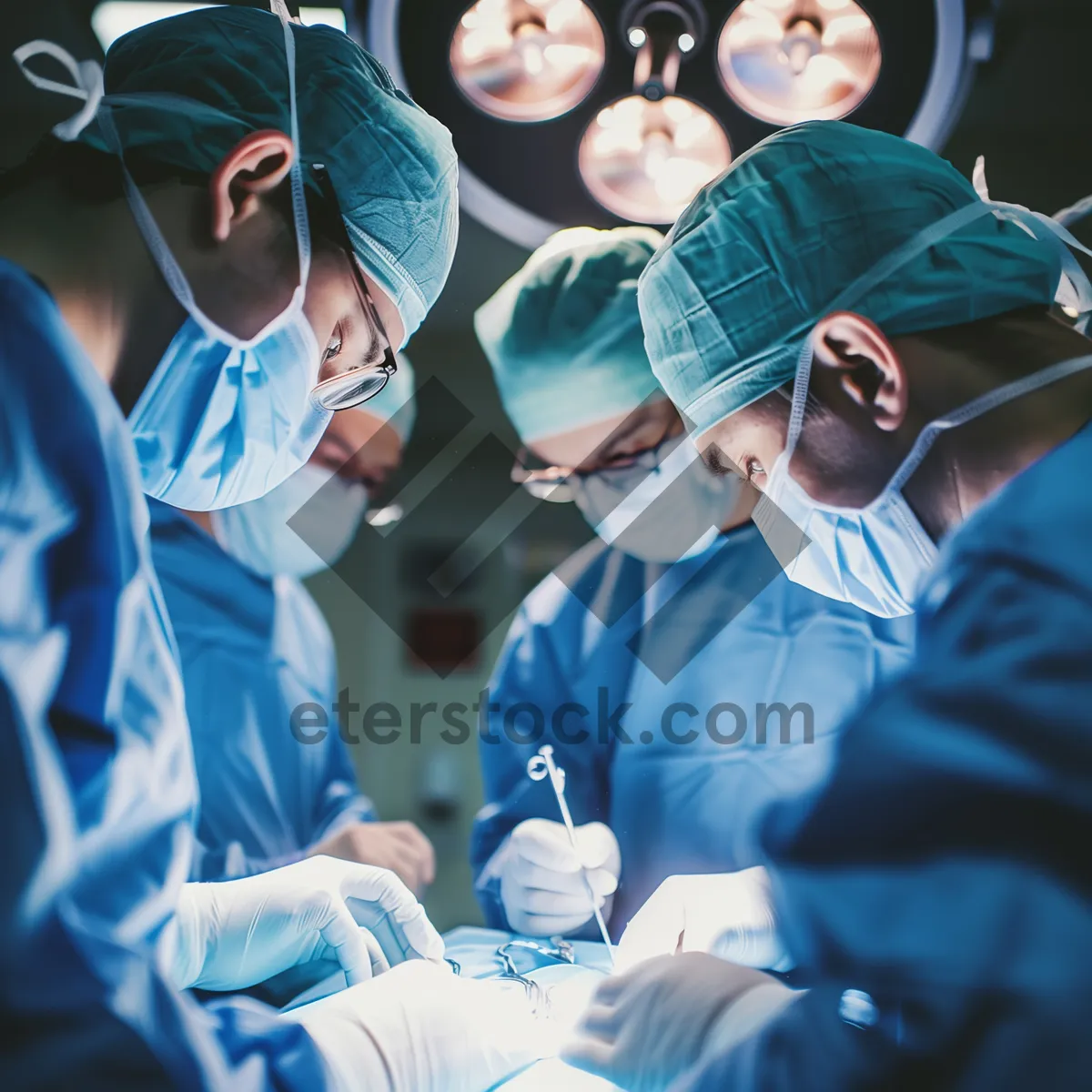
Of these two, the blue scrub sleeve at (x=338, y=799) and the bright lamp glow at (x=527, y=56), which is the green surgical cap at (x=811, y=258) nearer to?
the bright lamp glow at (x=527, y=56)

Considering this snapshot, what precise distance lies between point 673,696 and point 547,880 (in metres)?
0.41

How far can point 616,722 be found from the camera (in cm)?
172

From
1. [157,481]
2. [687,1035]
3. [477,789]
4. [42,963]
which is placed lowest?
[687,1035]

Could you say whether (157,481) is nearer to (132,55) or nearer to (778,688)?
(132,55)

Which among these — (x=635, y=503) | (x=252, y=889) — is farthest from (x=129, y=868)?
(x=635, y=503)

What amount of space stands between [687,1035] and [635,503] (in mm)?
916

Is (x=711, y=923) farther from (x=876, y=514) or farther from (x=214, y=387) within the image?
(x=214, y=387)

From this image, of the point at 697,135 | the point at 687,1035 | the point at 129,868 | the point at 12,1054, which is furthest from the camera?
the point at 697,135

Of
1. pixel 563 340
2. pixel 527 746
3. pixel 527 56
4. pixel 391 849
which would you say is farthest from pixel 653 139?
pixel 391 849

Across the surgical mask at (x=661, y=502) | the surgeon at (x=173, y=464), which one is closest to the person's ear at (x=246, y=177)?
the surgeon at (x=173, y=464)

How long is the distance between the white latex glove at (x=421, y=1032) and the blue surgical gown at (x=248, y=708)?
0.32 meters

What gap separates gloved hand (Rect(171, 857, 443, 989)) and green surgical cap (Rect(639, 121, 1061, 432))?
105cm

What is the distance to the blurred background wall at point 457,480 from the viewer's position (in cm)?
165

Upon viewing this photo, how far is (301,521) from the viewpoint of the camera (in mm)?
1735
